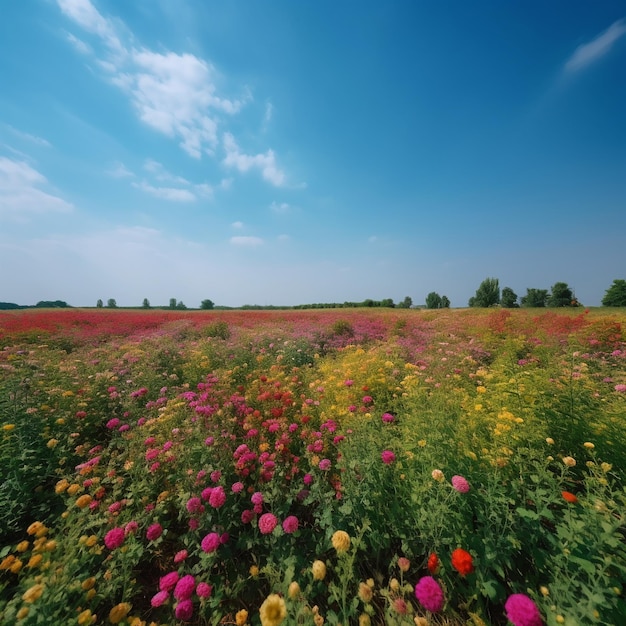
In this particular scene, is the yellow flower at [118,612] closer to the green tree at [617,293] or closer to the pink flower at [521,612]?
the pink flower at [521,612]

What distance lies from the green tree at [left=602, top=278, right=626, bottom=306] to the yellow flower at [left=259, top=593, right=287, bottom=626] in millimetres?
50602

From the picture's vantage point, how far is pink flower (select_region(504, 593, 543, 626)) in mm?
1070

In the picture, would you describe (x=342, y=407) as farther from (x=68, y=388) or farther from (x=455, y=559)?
(x=68, y=388)

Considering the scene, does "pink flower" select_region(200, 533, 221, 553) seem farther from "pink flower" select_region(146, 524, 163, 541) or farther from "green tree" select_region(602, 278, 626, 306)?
"green tree" select_region(602, 278, 626, 306)

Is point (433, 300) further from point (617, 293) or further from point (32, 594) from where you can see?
point (32, 594)

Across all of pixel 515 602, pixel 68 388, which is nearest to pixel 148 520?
pixel 515 602

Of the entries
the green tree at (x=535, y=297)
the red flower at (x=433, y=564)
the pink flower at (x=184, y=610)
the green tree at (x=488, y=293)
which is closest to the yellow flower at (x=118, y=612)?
the pink flower at (x=184, y=610)

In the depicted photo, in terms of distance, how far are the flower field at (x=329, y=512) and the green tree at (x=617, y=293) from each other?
153 feet

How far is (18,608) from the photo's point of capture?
1.38m

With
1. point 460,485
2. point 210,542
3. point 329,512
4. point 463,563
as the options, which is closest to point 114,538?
point 210,542

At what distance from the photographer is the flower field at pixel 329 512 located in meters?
1.42

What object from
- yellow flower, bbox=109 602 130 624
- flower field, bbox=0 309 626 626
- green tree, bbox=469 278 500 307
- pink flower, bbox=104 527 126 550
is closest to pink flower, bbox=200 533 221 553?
flower field, bbox=0 309 626 626

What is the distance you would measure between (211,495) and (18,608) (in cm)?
102

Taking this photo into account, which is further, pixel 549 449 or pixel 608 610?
pixel 549 449
